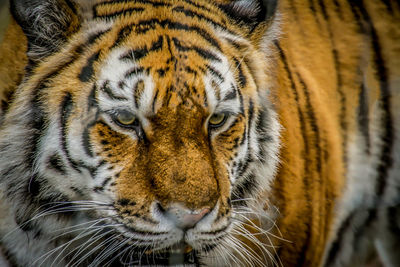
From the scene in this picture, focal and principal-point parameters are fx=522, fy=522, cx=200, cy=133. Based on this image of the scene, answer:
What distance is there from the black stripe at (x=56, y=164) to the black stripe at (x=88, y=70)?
0.16 meters

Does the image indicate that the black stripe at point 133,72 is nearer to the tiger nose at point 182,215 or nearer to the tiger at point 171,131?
the tiger at point 171,131

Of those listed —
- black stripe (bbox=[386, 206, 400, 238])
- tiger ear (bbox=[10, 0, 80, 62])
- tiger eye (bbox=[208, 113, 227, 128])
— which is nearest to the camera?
tiger ear (bbox=[10, 0, 80, 62])

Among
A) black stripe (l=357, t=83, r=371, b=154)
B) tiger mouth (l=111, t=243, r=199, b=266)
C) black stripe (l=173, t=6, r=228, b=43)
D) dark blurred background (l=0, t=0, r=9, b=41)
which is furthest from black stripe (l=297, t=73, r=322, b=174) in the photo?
dark blurred background (l=0, t=0, r=9, b=41)

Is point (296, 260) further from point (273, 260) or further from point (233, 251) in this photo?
point (233, 251)

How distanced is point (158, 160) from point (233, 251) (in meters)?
0.36

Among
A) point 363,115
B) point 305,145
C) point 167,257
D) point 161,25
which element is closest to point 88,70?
point 161,25

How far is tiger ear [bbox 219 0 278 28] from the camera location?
1.10 m

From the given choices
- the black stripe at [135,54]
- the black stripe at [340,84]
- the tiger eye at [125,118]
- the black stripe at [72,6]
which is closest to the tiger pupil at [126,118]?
the tiger eye at [125,118]

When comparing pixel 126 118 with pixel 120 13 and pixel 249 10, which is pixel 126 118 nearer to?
pixel 120 13

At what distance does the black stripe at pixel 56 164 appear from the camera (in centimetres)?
99

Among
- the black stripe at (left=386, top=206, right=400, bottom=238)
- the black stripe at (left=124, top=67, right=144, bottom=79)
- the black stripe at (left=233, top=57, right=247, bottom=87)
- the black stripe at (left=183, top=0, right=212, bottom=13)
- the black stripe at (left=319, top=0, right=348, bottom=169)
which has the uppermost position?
the black stripe at (left=183, top=0, right=212, bottom=13)

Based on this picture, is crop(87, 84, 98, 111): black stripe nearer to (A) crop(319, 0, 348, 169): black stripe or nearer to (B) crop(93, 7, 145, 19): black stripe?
(B) crop(93, 7, 145, 19): black stripe

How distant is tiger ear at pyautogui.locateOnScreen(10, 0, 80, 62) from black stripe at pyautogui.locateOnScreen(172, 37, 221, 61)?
189mm

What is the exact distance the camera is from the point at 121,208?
971mm
